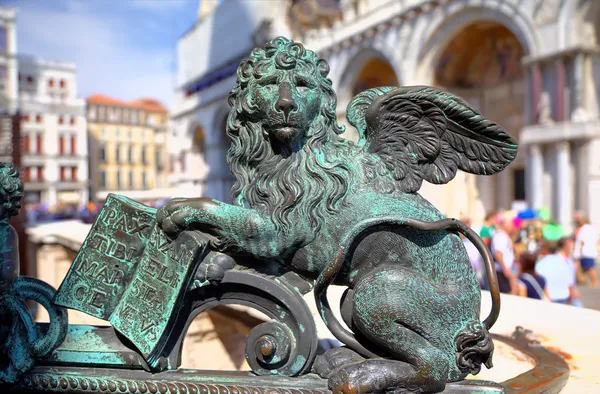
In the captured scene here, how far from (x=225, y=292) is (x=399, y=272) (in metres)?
0.59

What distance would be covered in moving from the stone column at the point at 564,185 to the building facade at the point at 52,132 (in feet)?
122

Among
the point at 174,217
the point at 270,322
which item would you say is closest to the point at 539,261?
the point at 270,322

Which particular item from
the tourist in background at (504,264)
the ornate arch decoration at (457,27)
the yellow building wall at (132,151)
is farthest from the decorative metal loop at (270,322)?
the yellow building wall at (132,151)

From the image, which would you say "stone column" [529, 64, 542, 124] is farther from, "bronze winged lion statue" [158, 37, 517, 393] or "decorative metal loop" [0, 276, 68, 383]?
"decorative metal loop" [0, 276, 68, 383]

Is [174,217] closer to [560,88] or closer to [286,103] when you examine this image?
[286,103]

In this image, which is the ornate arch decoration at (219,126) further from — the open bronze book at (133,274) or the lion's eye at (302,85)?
the lion's eye at (302,85)

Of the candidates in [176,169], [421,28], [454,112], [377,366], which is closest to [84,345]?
[377,366]

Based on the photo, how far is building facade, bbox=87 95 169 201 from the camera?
50.3 meters

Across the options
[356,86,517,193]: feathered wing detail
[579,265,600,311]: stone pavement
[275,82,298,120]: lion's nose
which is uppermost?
[275,82,298,120]: lion's nose

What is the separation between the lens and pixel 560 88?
971 centimetres

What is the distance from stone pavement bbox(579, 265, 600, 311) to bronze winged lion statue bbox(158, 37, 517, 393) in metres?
4.79

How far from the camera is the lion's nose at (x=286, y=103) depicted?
161 centimetres

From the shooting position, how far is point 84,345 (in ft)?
6.04

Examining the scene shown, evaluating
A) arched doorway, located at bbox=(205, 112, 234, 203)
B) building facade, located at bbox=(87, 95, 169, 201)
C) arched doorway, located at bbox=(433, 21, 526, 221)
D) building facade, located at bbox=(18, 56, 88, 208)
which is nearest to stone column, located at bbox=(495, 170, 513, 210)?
arched doorway, located at bbox=(433, 21, 526, 221)
